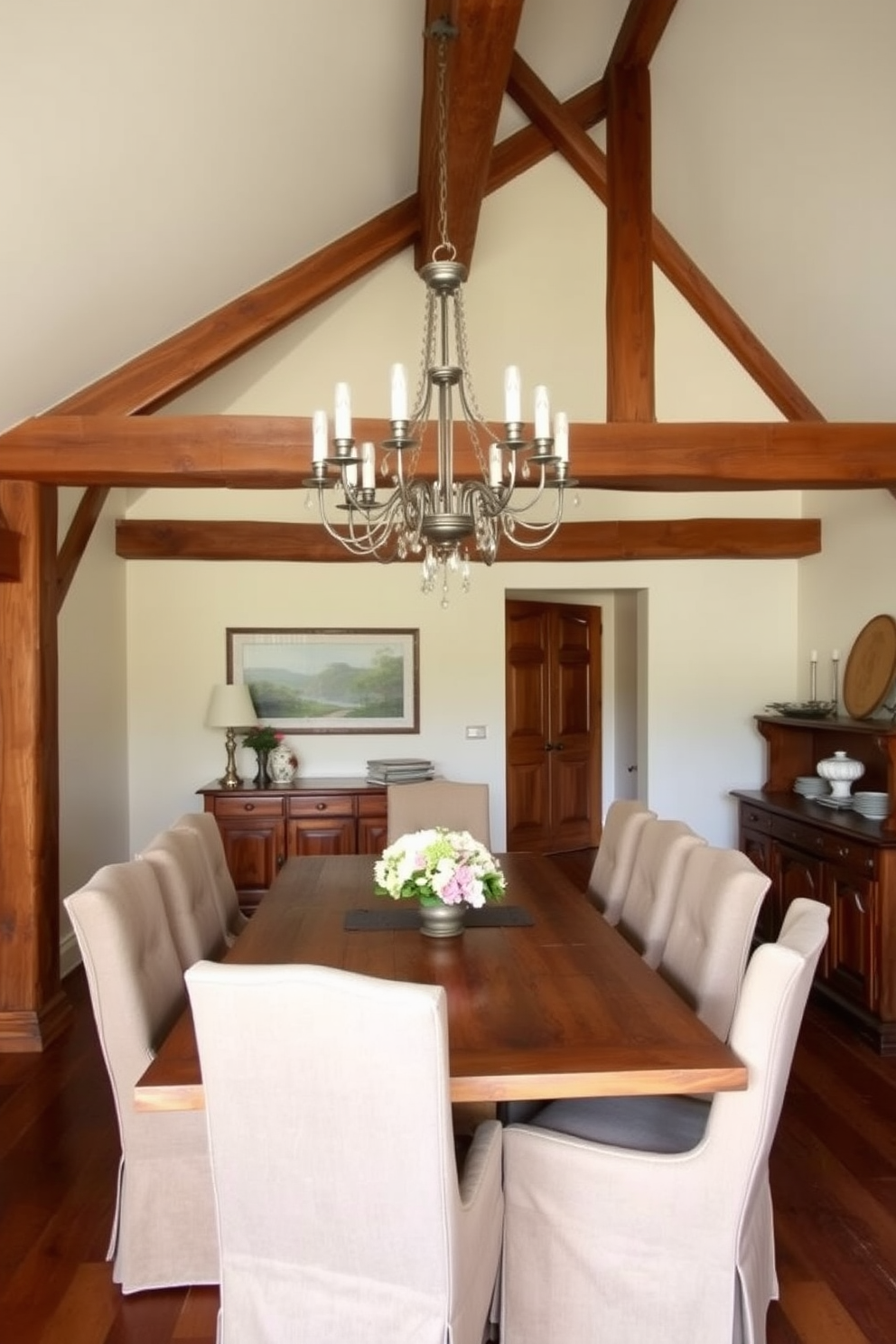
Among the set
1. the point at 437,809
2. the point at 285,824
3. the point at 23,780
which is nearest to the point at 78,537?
the point at 23,780

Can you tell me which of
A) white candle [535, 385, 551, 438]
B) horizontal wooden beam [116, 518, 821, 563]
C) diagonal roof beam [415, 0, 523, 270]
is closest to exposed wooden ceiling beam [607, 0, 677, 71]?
diagonal roof beam [415, 0, 523, 270]

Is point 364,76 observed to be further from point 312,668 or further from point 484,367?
point 312,668

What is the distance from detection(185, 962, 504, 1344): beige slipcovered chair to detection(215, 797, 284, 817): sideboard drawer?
3.54 meters

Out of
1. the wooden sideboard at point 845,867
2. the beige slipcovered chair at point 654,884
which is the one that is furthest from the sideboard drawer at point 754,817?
the beige slipcovered chair at point 654,884

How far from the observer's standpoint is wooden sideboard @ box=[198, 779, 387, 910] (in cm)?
518

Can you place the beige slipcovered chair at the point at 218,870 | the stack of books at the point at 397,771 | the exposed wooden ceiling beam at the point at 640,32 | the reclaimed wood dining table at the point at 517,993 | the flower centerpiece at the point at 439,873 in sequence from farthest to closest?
1. the stack of books at the point at 397,771
2. the exposed wooden ceiling beam at the point at 640,32
3. the beige slipcovered chair at the point at 218,870
4. the flower centerpiece at the point at 439,873
5. the reclaimed wood dining table at the point at 517,993

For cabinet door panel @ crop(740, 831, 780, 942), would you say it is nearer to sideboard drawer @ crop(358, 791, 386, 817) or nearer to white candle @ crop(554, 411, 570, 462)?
sideboard drawer @ crop(358, 791, 386, 817)

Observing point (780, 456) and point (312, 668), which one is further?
point (312, 668)

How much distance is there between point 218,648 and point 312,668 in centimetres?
58

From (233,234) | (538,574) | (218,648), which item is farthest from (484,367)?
(218,648)

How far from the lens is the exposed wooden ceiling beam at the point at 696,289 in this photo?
4.47m

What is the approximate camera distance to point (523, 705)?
698cm

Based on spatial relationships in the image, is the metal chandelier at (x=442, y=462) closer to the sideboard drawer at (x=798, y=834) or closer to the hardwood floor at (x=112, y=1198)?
the hardwood floor at (x=112, y=1198)

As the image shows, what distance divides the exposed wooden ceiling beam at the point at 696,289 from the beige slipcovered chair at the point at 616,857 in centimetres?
290
